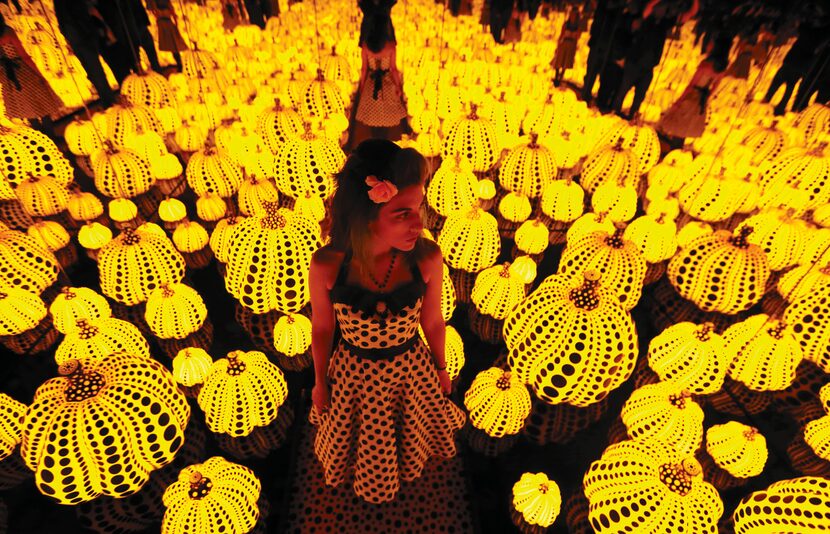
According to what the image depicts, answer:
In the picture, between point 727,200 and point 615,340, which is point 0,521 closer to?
point 615,340

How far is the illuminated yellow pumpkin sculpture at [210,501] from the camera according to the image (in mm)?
2008

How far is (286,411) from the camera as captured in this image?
2.93m

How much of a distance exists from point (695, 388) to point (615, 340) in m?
0.80

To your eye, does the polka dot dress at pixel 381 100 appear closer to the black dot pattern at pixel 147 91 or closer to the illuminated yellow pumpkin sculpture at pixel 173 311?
the black dot pattern at pixel 147 91

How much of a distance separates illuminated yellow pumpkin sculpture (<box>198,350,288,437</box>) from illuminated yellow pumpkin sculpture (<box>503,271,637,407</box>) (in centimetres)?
138

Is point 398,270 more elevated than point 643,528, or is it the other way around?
point 398,270

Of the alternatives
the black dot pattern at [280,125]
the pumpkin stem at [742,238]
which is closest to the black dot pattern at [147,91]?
the black dot pattern at [280,125]

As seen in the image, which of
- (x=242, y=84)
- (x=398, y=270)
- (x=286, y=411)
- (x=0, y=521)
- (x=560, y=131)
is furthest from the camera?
(x=242, y=84)

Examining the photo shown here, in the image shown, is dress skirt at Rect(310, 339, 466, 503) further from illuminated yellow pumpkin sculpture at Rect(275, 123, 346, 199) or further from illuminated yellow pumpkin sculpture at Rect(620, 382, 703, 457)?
illuminated yellow pumpkin sculpture at Rect(275, 123, 346, 199)

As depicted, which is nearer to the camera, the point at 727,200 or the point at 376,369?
the point at 376,369

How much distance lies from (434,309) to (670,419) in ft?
4.54

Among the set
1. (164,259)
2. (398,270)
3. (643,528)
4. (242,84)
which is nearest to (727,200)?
(643,528)

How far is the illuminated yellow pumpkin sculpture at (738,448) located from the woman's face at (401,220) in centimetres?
208

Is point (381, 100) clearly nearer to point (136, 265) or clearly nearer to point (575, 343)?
point (136, 265)
